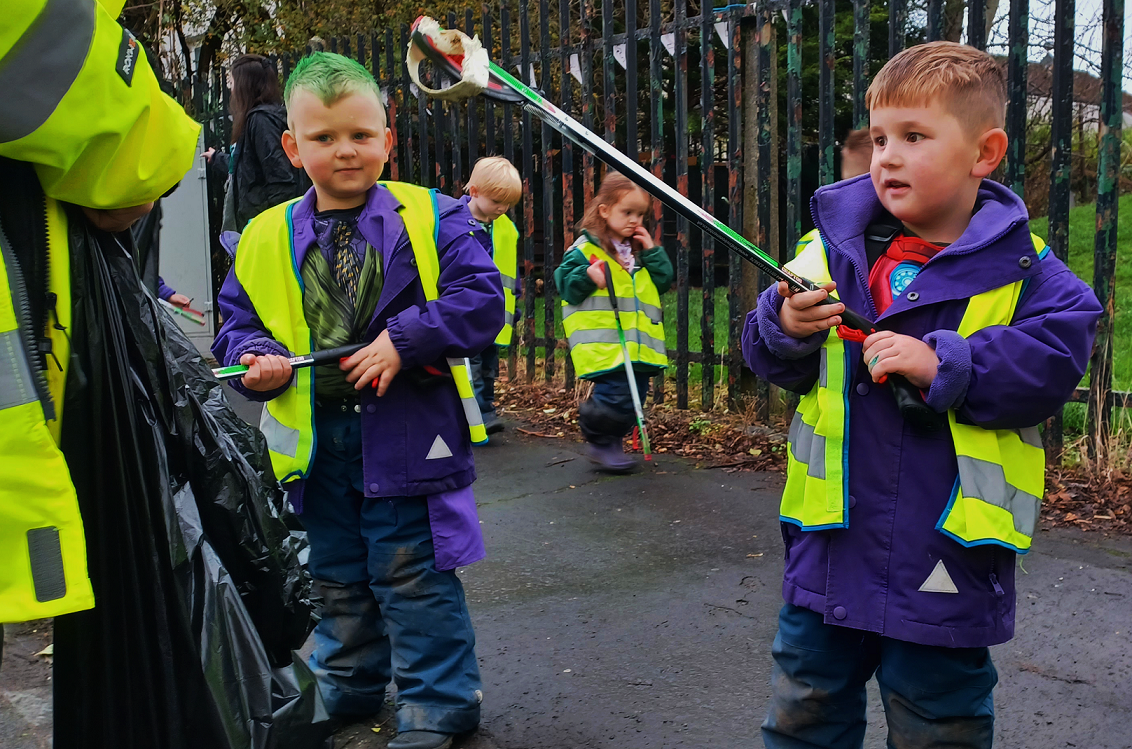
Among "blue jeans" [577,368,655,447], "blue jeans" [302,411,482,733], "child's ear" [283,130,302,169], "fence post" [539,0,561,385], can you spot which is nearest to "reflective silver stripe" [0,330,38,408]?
"blue jeans" [302,411,482,733]

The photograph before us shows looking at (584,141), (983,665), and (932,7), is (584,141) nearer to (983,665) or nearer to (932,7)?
(983,665)

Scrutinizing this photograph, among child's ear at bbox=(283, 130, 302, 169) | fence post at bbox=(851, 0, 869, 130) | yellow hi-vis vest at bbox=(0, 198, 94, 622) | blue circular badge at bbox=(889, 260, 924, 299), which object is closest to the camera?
yellow hi-vis vest at bbox=(0, 198, 94, 622)

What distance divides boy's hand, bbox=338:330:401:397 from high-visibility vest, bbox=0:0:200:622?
0.91 meters

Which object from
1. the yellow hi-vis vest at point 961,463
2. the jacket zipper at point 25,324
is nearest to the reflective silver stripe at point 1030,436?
the yellow hi-vis vest at point 961,463

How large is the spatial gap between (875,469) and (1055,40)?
11.1ft

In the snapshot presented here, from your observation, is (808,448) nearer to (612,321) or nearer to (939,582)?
(939,582)

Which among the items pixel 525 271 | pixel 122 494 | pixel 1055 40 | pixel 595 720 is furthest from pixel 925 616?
pixel 525 271

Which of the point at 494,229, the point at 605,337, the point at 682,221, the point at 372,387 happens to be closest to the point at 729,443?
the point at 605,337

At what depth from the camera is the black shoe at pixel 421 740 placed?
275 cm

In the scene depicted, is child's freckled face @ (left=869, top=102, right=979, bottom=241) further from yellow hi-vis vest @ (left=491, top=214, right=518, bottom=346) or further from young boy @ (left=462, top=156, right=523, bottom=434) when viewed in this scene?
yellow hi-vis vest @ (left=491, top=214, right=518, bottom=346)

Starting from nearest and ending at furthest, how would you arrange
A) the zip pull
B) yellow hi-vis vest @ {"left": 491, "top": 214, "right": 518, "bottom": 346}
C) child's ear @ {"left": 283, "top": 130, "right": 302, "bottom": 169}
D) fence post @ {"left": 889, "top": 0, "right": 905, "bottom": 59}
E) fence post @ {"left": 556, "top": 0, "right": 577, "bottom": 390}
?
1. the zip pull
2. child's ear @ {"left": 283, "top": 130, "right": 302, "bottom": 169}
3. fence post @ {"left": 889, "top": 0, "right": 905, "bottom": 59}
4. yellow hi-vis vest @ {"left": 491, "top": 214, "right": 518, "bottom": 346}
5. fence post @ {"left": 556, "top": 0, "right": 577, "bottom": 390}

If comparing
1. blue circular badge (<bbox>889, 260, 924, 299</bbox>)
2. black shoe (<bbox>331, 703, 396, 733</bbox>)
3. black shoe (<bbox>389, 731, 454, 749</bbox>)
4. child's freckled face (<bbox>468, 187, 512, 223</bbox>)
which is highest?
child's freckled face (<bbox>468, 187, 512, 223</bbox>)

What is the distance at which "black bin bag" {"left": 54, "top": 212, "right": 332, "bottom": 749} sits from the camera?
1.91m

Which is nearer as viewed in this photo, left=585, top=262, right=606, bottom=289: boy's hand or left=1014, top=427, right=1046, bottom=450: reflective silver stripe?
left=1014, top=427, right=1046, bottom=450: reflective silver stripe
